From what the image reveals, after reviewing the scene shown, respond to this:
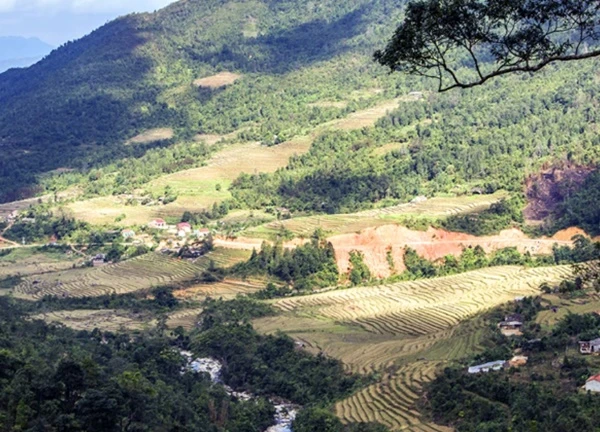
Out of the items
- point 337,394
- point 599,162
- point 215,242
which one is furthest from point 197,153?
point 337,394

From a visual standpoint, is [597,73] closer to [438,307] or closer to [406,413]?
[438,307]

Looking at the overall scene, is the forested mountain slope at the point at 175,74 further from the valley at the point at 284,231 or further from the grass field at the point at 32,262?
the grass field at the point at 32,262

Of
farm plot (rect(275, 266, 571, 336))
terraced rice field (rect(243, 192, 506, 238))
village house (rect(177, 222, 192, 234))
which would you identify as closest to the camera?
farm plot (rect(275, 266, 571, 336))

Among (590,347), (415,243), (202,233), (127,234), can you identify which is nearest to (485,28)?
(590,347)

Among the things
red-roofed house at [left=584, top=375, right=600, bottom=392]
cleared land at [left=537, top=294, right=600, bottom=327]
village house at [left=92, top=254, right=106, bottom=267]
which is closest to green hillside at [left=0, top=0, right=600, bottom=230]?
village house at [left=92, top=254, right=106, bottom=267]

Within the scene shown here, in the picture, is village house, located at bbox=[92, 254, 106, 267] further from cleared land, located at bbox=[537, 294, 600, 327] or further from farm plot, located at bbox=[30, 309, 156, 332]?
cleared land, located at bbox=[537, 294, 600, 327]

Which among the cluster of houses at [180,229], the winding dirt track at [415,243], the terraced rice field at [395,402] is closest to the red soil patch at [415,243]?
the winding dirt track at [415,243]

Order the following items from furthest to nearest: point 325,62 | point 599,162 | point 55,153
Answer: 1. point 325,62
2. point 55,153
3. point 599,162
